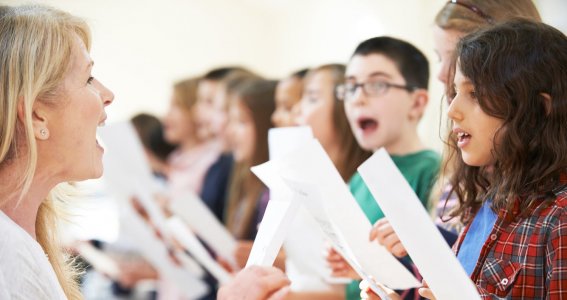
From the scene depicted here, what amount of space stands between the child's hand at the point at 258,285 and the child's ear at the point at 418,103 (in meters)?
0.82

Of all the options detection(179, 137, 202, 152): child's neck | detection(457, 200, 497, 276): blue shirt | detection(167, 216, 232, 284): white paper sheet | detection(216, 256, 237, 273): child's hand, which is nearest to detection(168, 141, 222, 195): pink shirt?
detection(179, 137, 202, 152): child's neck

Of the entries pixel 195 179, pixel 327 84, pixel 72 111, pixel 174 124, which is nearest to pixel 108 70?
pixel 174 124

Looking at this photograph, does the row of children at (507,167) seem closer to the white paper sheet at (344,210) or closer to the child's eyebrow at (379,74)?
the white paper sheet at (344,210)

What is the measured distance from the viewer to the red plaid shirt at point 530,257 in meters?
1.04

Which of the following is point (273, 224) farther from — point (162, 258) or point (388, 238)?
point (162, 258)

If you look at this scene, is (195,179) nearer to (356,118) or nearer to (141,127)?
(141,127)

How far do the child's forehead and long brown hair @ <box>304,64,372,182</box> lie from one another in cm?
31

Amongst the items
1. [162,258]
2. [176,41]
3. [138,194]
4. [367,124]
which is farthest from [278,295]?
[176,41]

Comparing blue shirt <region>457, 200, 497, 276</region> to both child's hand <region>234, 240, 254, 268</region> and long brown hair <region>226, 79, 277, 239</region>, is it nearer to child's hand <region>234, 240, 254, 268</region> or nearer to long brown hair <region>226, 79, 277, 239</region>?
child's hand <region>234, 240, 254, 268</region>

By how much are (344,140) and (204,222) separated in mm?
539

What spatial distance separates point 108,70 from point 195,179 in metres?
2.45

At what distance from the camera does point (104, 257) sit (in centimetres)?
391

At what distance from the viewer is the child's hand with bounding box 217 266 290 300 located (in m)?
1.22

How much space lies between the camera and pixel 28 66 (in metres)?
1.18
